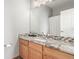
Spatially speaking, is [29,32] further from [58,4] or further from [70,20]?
[70,20]

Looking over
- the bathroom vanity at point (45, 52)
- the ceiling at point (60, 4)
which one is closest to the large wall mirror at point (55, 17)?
the ceiling at point (60, 4)

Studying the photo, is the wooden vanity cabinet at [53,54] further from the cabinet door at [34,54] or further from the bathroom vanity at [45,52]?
the cabinet door at [34,54]

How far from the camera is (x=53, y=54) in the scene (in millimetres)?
1452

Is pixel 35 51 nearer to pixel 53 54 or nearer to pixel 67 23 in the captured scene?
pixel 53 54

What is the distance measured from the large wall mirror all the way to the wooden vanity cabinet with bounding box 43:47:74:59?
1.88ft

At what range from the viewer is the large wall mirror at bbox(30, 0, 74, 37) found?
1922 mm

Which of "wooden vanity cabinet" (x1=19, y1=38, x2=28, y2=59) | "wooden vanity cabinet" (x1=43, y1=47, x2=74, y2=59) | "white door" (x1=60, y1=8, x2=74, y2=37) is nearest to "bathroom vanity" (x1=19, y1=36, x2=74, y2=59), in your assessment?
"wooden vanity cabinet" (x1=43, y1=47, x2=74, y2=59)

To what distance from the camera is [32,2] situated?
333 cm

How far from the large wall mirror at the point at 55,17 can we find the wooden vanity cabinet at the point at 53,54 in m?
0.57

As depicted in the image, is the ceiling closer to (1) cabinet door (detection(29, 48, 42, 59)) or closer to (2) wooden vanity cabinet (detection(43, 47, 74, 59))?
(2) wooden vanity cabinet (detection(43, 47, 74, 59))

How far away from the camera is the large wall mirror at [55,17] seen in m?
1.92

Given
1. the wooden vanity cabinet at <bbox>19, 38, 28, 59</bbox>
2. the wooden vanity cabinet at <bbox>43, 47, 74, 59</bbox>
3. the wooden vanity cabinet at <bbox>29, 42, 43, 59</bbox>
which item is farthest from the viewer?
the wooden vanity cabinet at <bbox>19, 38, 28, 59</bbox>
